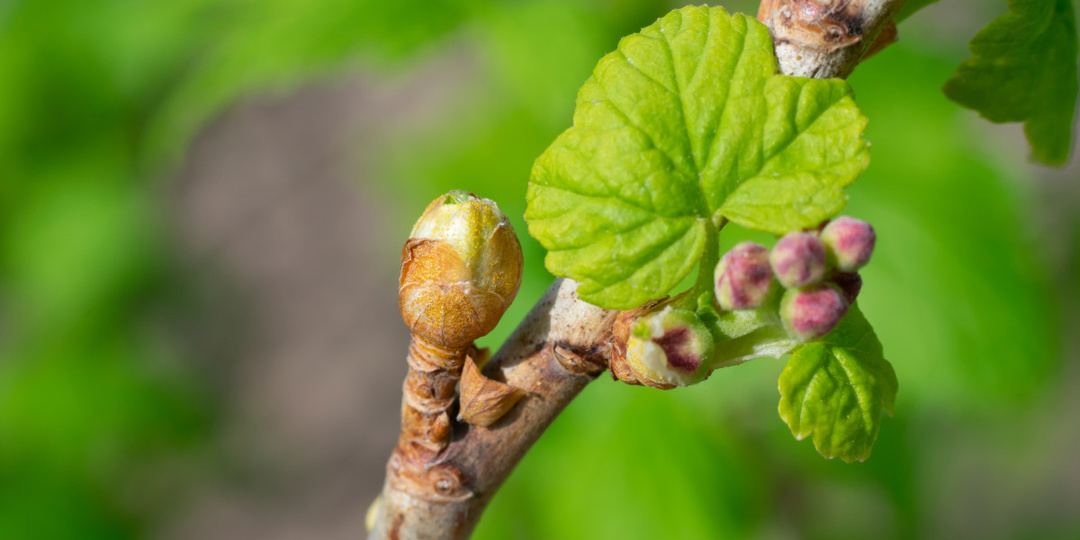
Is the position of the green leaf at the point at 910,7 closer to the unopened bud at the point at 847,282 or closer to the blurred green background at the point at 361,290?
the unopened bud at the point at 847,282

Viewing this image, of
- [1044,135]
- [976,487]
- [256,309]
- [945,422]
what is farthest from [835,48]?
[256,309]

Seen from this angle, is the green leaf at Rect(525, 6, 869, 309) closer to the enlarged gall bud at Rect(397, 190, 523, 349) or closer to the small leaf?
the enlarged gall bud at Rect(397, 190, 523, 349)

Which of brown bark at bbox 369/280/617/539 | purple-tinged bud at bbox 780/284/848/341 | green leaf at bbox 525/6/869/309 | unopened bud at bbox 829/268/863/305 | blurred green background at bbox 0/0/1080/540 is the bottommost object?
blurred green background at bbox 0/0/1080/540

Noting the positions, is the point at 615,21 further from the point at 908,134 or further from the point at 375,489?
the point at 375,489

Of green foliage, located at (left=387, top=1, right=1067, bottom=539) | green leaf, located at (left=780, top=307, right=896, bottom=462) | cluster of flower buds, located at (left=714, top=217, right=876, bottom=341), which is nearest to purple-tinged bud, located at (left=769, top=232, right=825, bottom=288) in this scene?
cluster of flower buds, located at (left=714, top=217, right=876, bottom=341)

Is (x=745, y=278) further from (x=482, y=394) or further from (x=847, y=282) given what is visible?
(x=482, y=394)

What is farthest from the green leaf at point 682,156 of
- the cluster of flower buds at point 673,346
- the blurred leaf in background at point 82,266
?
the blurred leaf in background at point 82,266

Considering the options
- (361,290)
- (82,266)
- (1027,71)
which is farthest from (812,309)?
(361,290)
